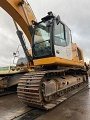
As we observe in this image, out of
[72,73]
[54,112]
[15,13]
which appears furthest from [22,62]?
[54,112]

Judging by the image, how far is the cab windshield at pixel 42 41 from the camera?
6234 mm

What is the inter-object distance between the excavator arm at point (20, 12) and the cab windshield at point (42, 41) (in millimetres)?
872

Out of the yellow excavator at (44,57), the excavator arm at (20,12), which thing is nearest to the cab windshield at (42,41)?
the yellow excavator at (44,57)

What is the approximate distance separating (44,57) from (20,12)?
233cm

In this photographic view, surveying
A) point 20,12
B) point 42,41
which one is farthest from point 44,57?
point 20,12

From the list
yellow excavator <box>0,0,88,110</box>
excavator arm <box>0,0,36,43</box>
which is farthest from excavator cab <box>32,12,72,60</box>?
excavator arm <box>0,0,36,43</box>

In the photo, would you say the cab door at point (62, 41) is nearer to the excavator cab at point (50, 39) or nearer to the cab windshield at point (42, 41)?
the excavator cab at point (50, 39)

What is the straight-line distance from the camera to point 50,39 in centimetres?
613

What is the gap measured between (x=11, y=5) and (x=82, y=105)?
4375 millimetres

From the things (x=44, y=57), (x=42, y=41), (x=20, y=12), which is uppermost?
(x=20, y=12)

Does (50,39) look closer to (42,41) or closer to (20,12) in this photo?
(42,41)

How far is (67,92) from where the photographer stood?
7492 mm

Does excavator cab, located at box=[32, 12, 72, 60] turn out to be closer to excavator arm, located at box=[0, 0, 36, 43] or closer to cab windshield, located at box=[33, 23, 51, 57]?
cab windshield, located at box=[33, 23, 51, 57]

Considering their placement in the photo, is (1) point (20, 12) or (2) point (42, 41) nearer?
(2) point (42, 41)
